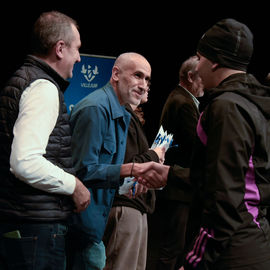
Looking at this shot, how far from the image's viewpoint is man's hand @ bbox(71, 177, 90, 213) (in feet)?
5.64

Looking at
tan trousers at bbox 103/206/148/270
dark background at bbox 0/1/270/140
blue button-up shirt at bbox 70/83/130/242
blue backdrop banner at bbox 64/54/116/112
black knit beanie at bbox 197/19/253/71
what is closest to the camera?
black knit beanie at bbox 197/19/253/71

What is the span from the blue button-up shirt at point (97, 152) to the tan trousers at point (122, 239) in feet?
0.95

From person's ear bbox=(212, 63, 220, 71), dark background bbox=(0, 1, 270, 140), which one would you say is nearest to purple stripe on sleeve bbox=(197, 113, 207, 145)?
person's ear bbox=(212, 63, 220, 71)

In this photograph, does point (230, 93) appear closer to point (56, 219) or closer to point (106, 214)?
point (56, 219)

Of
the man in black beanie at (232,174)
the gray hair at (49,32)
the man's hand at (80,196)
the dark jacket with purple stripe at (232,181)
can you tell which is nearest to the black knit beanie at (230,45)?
the man in black beanie at (232,174)

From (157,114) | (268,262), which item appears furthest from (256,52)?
(268,262)

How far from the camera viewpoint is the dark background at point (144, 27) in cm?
490

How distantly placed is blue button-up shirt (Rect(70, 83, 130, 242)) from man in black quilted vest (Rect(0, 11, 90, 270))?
358 mm

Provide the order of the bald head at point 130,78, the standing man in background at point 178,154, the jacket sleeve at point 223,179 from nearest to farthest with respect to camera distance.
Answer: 1. the jacket sleeve at point 223,179
2. the bald head at point 130,78
3. the standing man in background at point 178,154

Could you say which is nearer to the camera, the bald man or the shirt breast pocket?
the bald man

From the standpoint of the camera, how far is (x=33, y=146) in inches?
61.7

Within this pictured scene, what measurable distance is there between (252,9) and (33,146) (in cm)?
442

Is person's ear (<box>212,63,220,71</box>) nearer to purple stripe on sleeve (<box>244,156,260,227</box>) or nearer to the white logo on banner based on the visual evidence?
purple stripe on sleeve (<box>244,156,260,227</box>)

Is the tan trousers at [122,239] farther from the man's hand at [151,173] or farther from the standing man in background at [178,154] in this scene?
the standing man in background at [178,154]
